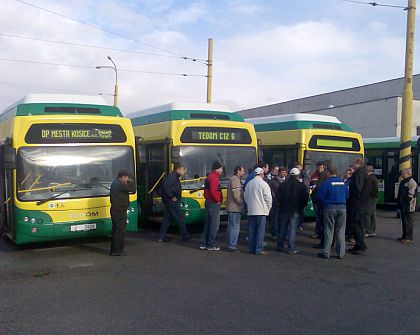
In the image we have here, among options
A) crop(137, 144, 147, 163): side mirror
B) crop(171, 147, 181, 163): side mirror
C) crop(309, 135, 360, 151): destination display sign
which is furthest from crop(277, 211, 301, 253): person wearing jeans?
crop(309, 135, 360, 151): destination display sign

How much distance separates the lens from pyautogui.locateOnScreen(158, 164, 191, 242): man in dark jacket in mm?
9852

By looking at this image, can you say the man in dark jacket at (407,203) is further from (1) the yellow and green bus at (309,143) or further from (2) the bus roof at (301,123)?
(2) the bus roof at (301,123)

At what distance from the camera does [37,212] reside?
8.39 metres

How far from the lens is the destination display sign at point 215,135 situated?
1081 cm

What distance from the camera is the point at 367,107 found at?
113 feet

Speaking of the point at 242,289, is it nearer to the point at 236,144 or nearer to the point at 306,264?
the point at 306,264

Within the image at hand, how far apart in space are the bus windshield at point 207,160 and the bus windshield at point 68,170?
5.43 ft

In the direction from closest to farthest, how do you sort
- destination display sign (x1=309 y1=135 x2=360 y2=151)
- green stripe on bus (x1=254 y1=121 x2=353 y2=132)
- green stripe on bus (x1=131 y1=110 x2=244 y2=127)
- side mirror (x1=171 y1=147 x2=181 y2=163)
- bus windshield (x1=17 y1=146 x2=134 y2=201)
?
bus windshield (x1=17 y1=146 x2=134 y2=201) → side mirror (x1=171 y1=147 x2=181 y2=163) → green stripe on bus (x1=131 y1=110 x2=244 y2=127) → destination display sign (x1=309 y1=135 x2=360 y2=151) → green stripe on bus (x1=254 y1=121 x2=353 y2=132)

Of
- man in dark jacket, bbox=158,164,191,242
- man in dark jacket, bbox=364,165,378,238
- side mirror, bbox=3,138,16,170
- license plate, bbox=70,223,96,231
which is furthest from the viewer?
man in dark jacket, bbox=158,164,191,242

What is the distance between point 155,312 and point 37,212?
396 cm

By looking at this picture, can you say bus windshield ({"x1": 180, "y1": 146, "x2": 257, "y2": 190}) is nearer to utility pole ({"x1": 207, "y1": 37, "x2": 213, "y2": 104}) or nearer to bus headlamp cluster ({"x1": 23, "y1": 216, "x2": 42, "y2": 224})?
bus headlamp cluster ({"x1": 23, "y1": 216, "x2": 42, "y2": 224})

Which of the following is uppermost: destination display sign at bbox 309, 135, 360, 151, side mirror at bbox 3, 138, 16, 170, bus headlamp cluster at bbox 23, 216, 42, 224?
destination display sign at bbox 309, 135, 360, 151

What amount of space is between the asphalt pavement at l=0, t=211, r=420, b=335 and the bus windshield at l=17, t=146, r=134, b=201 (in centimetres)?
123

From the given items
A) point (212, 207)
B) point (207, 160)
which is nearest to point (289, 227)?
point (212, 207)
